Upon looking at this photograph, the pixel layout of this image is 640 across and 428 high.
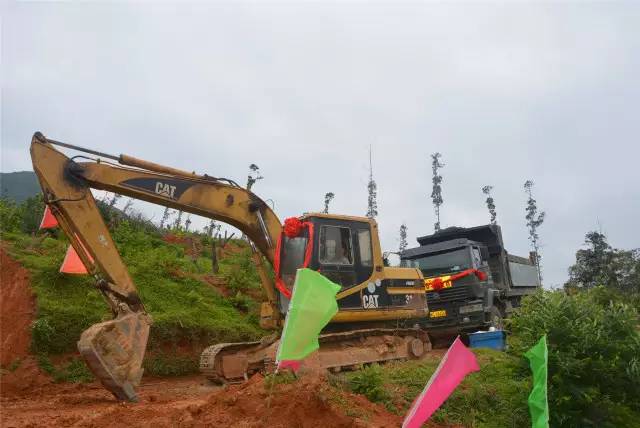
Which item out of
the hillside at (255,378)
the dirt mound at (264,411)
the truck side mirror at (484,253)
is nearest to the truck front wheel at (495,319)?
the truck side mirror at (484,253)

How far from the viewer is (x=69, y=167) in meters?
7.11

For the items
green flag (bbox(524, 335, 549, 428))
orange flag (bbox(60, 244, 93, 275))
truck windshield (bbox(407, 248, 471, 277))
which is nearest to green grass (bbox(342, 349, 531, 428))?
green flag (bbox(524, 335, 549, 428))

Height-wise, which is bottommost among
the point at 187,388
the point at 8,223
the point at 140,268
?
the point at 187,388

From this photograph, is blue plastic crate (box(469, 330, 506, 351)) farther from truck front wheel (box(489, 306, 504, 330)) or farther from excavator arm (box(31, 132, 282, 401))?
excavator arm (box(31, 132, 282, 401))

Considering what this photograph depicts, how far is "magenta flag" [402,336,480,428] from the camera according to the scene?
4699 millimetres

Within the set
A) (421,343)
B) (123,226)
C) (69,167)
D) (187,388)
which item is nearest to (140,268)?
(123,226)

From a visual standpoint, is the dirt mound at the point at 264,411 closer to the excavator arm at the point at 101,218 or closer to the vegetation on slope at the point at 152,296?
the excavator arm at the point at 101,218

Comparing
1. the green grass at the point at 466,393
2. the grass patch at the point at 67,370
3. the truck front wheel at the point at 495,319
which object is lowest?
the green grass at the point at 466,393

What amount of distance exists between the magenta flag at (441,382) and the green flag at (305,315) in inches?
42.2

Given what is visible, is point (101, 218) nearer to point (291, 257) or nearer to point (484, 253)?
point (291, 257)

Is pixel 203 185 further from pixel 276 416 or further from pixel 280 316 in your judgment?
pixel 276 416

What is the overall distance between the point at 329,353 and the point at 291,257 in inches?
64.6

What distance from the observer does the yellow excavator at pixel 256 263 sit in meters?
6.73

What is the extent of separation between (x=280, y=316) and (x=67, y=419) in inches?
156
